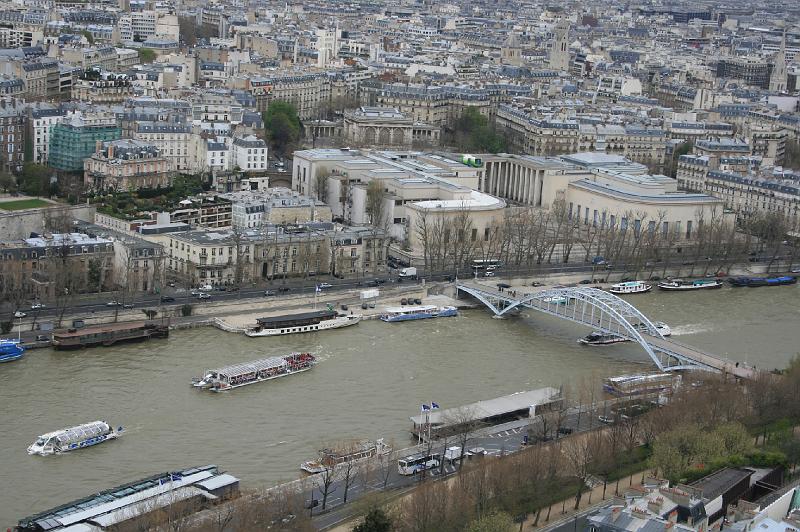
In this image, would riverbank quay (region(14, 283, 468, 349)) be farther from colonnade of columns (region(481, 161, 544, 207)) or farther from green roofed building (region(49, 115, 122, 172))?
colonnade of columns (region(481, 161, 544, 207))

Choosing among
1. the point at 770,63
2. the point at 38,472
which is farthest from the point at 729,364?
the point at 770,63

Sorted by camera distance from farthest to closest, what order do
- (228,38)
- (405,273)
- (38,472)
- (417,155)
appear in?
1. (228,38)
2. (417,155)
3. (405,273)
4. (38,472)

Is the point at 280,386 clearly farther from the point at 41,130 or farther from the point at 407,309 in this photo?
the point at 41,130

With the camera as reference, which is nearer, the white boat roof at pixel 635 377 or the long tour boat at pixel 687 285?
the white boat roof at pixel 635 377

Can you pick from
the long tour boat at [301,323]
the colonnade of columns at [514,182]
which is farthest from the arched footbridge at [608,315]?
the colonnade of columns at [514,182]

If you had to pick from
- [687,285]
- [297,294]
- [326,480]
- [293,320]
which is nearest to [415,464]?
[326,480]

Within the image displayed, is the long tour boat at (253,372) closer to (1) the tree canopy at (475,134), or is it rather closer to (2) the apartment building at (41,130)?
(2) the apartment building at (41,130)

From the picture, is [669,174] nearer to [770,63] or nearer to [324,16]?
[770,63]
